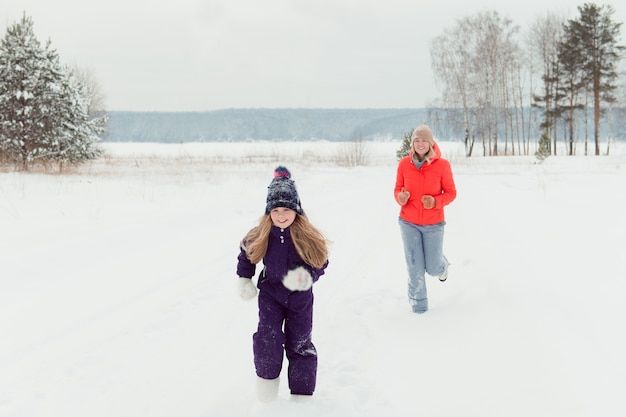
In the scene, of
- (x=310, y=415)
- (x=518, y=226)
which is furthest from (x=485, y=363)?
(x=518, y=226)

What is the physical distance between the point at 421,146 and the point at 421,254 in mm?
1026

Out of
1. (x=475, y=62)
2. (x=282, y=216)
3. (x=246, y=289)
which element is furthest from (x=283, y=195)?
(x=475, y=62)

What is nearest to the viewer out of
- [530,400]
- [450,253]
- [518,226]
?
[530,400]

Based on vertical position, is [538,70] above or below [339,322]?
above

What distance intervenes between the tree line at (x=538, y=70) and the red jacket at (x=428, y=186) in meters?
32.7

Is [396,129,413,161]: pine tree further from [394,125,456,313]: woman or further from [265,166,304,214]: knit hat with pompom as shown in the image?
[265,166,304,214]: knit hat with pompom

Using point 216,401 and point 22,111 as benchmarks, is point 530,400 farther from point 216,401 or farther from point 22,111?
point 22,111

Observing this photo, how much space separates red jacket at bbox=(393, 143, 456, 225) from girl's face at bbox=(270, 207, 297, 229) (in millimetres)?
1660

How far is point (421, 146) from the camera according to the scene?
163 inches

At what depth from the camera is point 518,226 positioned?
24.1 ft

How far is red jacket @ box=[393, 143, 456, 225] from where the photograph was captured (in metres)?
4.18

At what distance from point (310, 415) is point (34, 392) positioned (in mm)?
1834

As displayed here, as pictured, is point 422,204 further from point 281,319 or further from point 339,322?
point 281,319

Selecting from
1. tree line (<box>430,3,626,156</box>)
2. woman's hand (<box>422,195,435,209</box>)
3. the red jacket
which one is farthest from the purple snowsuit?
tree line (<box>430,3,626,156</box>)
